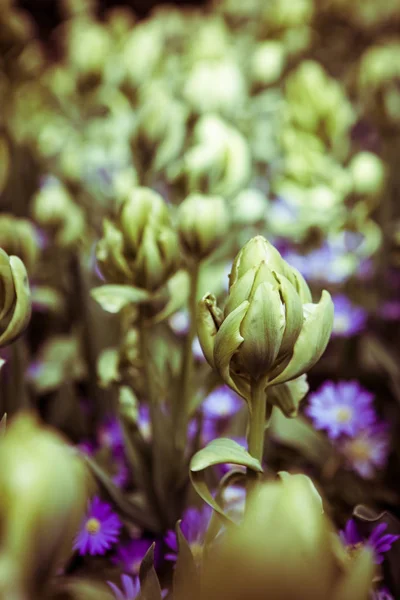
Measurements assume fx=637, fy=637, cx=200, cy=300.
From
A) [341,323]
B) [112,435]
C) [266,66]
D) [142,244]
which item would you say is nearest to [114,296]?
[142,244]

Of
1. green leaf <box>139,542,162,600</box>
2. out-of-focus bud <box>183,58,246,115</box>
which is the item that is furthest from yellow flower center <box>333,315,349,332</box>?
green leaf <box>139,542,162,600</box>

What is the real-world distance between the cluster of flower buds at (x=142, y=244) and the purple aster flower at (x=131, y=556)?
127 mm

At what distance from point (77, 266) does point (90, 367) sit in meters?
0.07

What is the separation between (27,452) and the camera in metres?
0.14

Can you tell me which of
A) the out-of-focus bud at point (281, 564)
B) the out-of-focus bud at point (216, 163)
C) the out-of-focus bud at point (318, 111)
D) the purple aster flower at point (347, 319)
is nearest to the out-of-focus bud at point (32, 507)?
the out-of-focus bud at point (281, 564)

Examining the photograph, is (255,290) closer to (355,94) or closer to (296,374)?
(296,374)

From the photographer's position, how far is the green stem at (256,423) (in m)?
0.23

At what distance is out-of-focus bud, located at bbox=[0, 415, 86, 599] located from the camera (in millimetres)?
134

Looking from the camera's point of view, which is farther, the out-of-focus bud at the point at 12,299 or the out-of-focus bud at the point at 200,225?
the out-of-focus bud at the point at 200,225

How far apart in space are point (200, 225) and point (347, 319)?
224 millimetres

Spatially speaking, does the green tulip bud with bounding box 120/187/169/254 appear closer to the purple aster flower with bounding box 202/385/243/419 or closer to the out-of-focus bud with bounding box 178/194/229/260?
the out-of-focus bud with bounding box 178/194/229/260

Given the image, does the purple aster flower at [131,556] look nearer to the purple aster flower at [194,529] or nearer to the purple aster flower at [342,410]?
the purple aster flower at [194,529]

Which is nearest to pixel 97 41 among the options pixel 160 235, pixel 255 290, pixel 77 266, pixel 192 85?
pixel 192 85

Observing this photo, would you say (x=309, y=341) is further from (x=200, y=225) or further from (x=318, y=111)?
(x=318, y=111)
